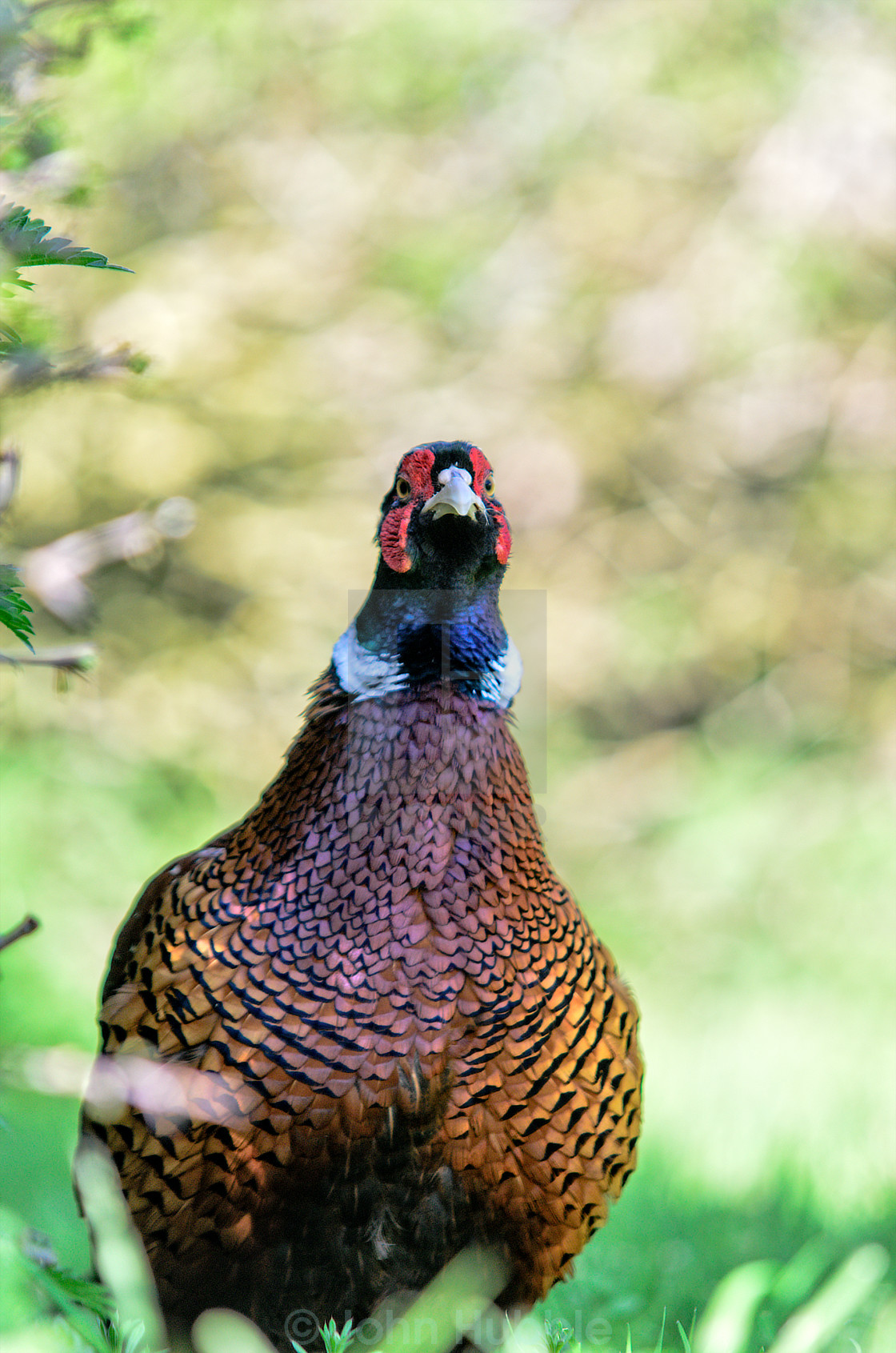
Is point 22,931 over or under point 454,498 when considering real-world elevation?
under

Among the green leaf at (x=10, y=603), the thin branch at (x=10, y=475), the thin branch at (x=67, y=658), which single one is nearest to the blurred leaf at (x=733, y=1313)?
the thin branch at (x=67, y=658)

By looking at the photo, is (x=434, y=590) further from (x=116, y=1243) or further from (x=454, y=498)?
(x=116, y=1243)

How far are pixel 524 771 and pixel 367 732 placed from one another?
35 centimetres

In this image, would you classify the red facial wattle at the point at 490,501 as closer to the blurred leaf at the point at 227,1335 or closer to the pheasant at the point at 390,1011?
the pheasant at the point at 390,1011

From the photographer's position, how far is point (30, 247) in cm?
150

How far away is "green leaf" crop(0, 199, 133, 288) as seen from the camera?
4.88 feet

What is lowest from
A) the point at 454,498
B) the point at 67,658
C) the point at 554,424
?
the point at 67,658

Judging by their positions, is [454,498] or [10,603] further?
[454,498]

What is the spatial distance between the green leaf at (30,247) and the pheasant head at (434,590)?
2.79 ft

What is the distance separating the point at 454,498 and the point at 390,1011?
913mm

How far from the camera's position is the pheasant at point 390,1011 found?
2.03 m

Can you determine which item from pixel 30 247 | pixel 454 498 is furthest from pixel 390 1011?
pixel 30 247

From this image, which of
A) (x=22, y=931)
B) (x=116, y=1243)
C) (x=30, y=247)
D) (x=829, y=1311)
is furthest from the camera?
(x=829, y=1311)

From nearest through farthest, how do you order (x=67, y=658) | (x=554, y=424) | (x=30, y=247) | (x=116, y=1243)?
(x=30, y=247), (x=116, y=1243), (x=67, y=658), (x=554, y=424)
